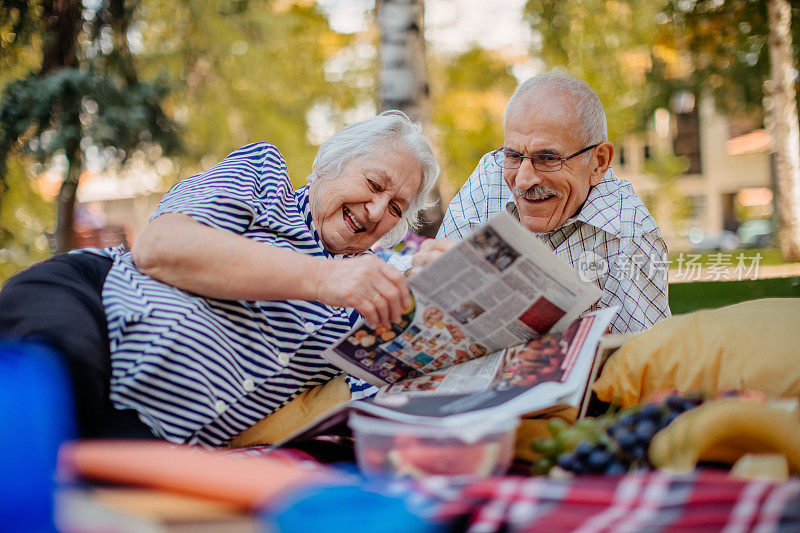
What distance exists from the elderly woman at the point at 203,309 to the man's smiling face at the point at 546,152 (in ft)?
3.11

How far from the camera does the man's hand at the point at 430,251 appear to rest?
199 centimetres

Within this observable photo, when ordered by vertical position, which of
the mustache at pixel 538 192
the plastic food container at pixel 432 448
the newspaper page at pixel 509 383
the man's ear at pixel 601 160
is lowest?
the newspaper page at pixel 509 383

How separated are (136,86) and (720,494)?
8616 mm

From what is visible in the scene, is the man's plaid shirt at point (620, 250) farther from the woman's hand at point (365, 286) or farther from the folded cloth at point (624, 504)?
the folded cloth at point (624, 504)

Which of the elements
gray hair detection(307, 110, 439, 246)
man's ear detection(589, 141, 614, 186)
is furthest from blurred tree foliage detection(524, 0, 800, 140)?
gray hair detection(307, 110, 439, 246)

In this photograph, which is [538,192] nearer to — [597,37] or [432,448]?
[432,448]

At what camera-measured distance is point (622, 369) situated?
6.04 ft

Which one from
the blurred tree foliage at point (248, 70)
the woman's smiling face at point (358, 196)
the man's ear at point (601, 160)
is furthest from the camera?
the blurred tree foliage at point (248, 70)

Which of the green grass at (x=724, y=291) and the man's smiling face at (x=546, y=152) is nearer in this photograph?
the man's smiling face at (x=546, y=152)

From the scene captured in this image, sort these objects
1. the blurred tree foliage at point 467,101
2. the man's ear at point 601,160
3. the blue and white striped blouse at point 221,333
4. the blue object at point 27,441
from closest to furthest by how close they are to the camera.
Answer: the blue object at point 27,441 → the blue and white striped blouse at point 221,333 → the man's ear at point 601,160 → the blurred tree foliage at point 467,101

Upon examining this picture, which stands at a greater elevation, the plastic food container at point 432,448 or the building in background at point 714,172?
the plastic food container at point 432,448

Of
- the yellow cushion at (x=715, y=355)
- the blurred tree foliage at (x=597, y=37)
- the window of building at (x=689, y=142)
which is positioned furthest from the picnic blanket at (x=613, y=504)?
the window of building at (x=689, y=142)

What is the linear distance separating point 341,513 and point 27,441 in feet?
1.22

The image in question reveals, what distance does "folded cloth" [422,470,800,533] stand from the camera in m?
0.96
